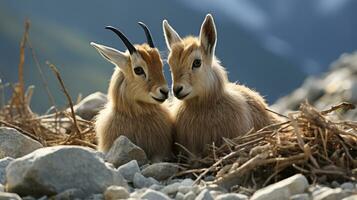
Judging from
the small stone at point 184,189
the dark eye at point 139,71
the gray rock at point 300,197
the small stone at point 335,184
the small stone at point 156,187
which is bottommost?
the small stone at point 156,187

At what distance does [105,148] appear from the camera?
312 inches

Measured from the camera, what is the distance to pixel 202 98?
25.0ft

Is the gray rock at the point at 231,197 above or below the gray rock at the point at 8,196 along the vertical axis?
above

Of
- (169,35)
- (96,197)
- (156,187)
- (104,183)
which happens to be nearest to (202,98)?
(169,35)

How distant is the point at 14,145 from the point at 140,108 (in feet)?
4.03

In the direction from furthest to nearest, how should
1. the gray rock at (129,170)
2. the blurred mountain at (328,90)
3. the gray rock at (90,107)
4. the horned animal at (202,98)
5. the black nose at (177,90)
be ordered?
the blurred mountain at (328,90), the gray rock at (90,107), the horned animal at (202,98), the black nose at (177,90), the gray rock at (129,170)

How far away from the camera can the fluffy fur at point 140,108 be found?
7.59 meters

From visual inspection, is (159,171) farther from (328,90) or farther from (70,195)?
(328,90)

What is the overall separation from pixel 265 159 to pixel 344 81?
23135 mm

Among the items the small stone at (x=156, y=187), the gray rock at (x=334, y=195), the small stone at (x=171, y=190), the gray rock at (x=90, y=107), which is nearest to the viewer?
the gray rock at (x=334, y=195)

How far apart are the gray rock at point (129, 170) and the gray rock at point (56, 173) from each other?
0.68 m

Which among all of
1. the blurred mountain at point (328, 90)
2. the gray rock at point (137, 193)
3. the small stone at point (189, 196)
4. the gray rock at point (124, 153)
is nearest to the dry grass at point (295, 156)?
the small stone at point (189, 196)

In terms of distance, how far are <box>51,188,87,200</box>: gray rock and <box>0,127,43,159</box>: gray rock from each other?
2.14 metres

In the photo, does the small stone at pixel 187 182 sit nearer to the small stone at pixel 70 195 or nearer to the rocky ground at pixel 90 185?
the rocky ground at pixel 90 185
